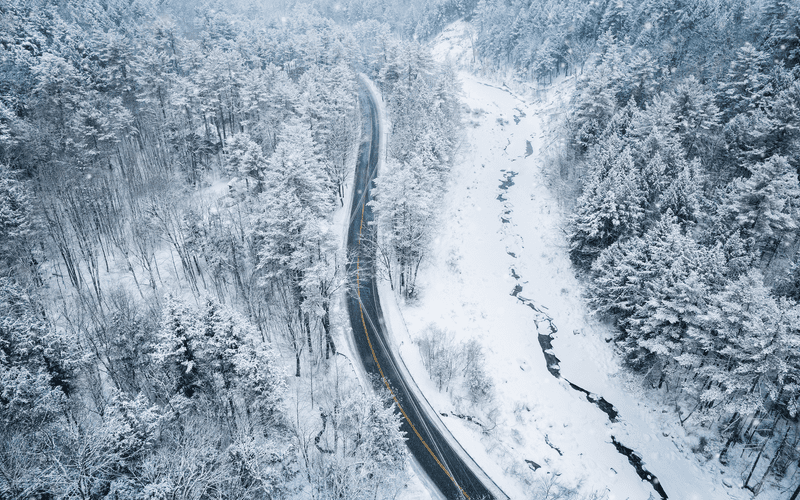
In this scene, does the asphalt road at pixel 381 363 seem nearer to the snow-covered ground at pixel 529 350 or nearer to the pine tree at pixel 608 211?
the snow-covered ground at pixel 529 350

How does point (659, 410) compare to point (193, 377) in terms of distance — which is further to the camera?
point (659, 410)

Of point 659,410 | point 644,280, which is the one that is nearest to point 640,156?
point 644,280

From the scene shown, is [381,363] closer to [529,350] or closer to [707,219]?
[529,350]

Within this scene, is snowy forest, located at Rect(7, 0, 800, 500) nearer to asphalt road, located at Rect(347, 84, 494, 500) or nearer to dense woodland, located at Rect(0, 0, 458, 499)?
dense woodland, located at Rect(0, 0, 458, 499)

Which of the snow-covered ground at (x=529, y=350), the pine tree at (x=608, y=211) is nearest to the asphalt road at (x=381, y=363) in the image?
the snow-covered ground at (x=529, y=350)

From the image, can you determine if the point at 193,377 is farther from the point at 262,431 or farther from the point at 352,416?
the point at 352,416

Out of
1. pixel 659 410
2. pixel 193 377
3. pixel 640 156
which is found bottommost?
pixel 659 410
